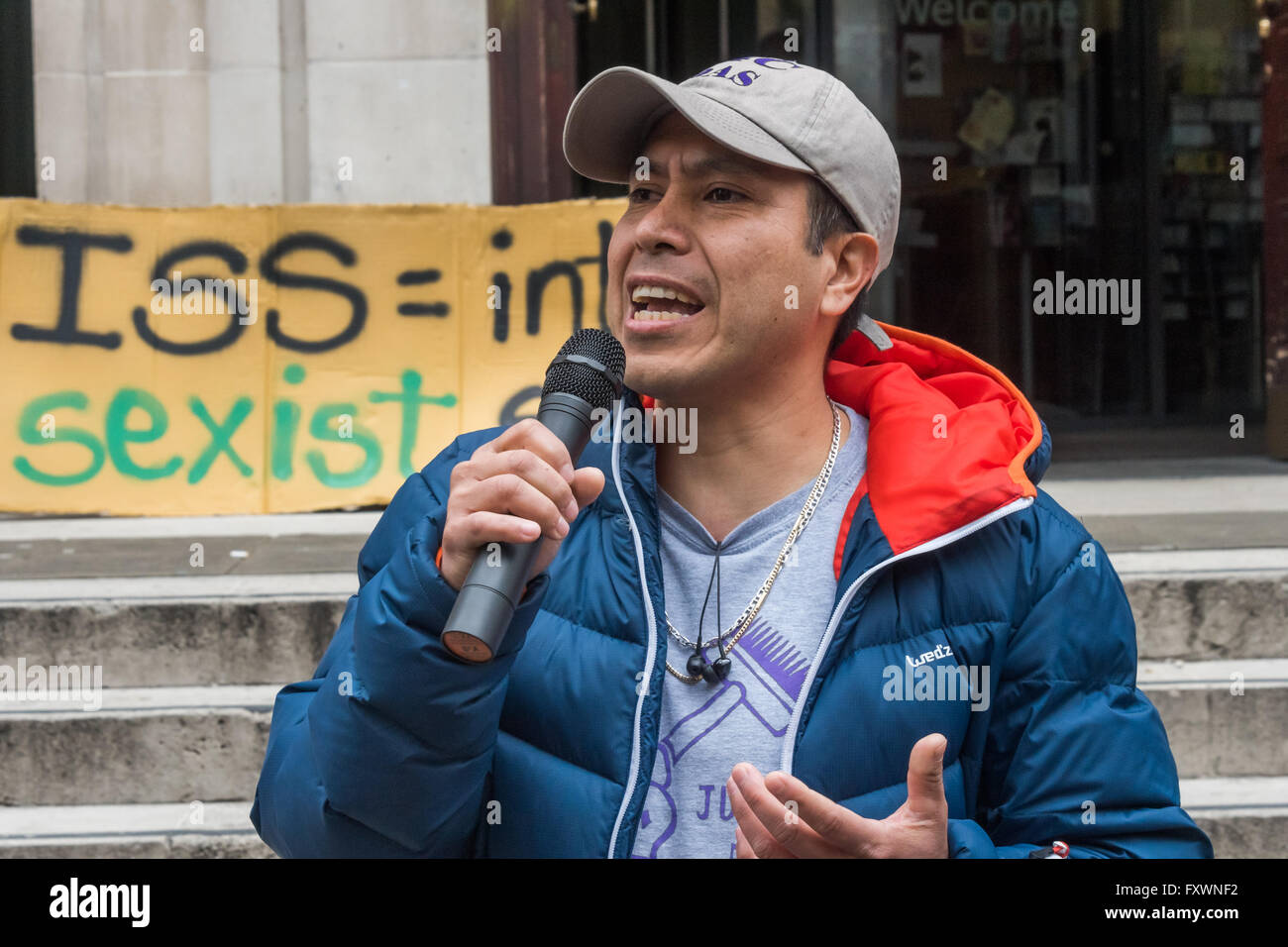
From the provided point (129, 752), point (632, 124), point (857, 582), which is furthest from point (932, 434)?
point (129, 752)

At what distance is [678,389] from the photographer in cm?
198

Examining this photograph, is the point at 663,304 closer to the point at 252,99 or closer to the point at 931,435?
the point at 931,435

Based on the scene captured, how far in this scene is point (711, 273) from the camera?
200 cm

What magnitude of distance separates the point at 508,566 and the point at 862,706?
0.55 metres

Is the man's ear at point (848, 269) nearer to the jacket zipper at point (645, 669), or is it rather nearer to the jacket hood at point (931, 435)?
the jacket hood at point (931, 435)

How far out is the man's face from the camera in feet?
6.52

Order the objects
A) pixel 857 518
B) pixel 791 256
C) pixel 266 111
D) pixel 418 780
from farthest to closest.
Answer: pixel 266 111
pixel 791 256
pixel 857 518
pixel 418 780

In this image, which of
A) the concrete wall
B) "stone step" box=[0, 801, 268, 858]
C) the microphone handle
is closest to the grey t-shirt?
the microphone handle

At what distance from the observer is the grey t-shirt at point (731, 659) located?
1.79 m

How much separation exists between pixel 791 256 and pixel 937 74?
22.1 ft

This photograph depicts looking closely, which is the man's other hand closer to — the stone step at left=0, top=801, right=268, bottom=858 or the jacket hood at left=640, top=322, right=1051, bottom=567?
the jacket hood at left=640, top=322, right=1051, bottom=567

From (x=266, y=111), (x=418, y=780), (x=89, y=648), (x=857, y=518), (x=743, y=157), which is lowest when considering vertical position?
(x=89, y=648)

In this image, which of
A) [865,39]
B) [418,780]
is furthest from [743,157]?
[865,39]

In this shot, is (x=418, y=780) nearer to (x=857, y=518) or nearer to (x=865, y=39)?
(x=857, y=518)
